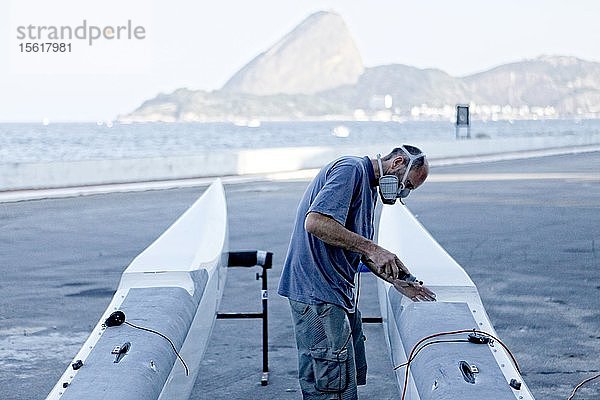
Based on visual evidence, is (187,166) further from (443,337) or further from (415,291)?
(443,337)

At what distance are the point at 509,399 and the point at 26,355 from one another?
449 cm

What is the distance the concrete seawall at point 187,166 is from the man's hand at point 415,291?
18090 millimetres

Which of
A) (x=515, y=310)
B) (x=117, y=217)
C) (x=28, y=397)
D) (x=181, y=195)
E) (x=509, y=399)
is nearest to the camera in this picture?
(x=509, y=399)

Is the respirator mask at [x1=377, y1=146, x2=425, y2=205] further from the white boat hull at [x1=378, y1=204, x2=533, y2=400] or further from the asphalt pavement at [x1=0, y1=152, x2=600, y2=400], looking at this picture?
the asphalt pavement at [x1=0, y1=152, x2=600, y2=400]

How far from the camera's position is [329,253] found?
15.4 ft

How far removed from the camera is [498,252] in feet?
41.0

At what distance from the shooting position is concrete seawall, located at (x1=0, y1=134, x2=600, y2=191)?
2238cm

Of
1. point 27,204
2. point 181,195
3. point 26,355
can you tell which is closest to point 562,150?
point 181,195

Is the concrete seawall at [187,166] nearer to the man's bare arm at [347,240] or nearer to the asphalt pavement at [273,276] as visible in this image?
the asphalt pavement at [273,276]

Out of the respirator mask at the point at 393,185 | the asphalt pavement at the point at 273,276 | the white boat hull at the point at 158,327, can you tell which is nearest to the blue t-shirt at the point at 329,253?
the respirator mask at the point at 393,185

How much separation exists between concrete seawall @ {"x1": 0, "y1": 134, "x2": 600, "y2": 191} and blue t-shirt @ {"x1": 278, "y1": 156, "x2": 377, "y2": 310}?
18177 millimetres

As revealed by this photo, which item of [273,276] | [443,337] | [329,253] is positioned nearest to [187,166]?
[273,276]

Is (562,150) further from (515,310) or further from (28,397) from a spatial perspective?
(28,397)

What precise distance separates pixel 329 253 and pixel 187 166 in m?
21.7
